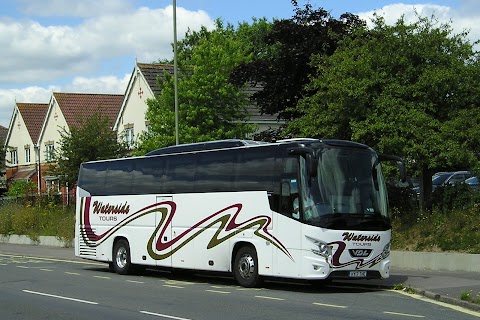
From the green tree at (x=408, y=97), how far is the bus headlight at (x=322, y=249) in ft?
19.7

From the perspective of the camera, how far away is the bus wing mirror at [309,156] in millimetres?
16900

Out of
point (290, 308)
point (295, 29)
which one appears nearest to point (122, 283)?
point (290, 308)

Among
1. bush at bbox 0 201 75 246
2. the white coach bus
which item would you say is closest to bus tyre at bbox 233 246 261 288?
the white coach bus

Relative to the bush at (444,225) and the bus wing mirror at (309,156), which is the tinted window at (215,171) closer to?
the bus wing mirror at (309,156)

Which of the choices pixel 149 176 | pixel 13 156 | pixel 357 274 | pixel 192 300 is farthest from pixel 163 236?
pixel 13 156

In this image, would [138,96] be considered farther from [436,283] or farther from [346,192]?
[436,283]

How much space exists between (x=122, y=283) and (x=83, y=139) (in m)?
22.9

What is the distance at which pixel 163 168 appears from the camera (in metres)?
21.8

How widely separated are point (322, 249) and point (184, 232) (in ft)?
15.9

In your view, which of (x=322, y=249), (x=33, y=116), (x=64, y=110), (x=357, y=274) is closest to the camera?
(x=322, y=249)

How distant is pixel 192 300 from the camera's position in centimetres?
1614

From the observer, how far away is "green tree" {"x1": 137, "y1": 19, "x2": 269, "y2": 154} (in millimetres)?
40062

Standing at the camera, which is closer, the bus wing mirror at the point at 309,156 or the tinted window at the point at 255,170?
the bus wing mirror at the point at 309,156

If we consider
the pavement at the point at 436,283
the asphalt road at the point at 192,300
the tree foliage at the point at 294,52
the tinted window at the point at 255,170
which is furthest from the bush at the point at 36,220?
the pavement at the point at 436,283
